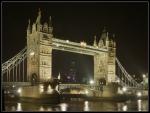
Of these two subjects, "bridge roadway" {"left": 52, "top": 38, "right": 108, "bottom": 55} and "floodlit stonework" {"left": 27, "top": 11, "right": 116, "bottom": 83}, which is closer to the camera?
"floodlit stonework" {"left": 27, "top": 11, "right": 116, "bottom": 83}

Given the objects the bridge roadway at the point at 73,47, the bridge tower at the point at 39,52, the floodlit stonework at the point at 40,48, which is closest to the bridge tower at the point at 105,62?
the bridge roadway at the point at 73,47

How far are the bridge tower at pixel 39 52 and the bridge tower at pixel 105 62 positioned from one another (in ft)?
34.4

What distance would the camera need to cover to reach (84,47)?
129 feet

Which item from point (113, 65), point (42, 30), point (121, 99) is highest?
point (42, 30)

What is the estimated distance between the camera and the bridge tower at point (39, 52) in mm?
33531

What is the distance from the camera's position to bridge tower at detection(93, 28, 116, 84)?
144 feet

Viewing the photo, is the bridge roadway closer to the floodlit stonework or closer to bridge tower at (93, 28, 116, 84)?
the floodlit stonework

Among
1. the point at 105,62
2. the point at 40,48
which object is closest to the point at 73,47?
the point at 40,48

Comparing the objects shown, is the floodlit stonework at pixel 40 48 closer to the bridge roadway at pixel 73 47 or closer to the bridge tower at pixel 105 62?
the bridge roadway at pixel 73 47

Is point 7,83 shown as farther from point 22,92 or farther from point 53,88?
point 53,88

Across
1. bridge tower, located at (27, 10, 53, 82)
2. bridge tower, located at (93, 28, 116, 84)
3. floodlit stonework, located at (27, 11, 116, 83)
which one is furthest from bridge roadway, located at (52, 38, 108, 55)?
bridge tower, located at (27, 10, 53, 82)

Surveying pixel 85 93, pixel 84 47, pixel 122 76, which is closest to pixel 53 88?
pixel 84 47

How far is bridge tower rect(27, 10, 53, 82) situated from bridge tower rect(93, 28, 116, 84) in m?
10.5

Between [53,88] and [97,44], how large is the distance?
16.0 meters
